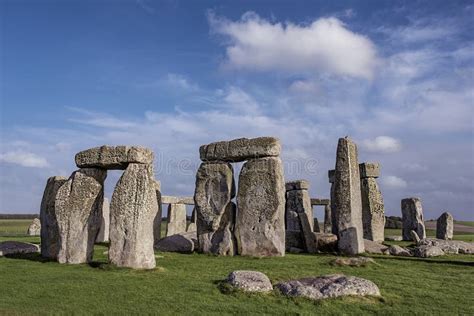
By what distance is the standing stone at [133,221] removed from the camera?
39.5 ft

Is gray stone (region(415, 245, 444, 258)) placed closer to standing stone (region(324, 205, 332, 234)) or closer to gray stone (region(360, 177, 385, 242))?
gray stone (region(360, 177, 385, 242))

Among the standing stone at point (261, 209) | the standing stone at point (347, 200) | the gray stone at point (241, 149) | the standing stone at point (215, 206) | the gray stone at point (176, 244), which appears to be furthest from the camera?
the gray stone at point (176, 244)

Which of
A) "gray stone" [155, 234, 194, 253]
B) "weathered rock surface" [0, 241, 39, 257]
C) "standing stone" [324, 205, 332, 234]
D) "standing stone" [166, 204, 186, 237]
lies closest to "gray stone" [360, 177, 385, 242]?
"standing stone" [324, 205, 332, 234]

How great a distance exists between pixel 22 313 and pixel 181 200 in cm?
1993

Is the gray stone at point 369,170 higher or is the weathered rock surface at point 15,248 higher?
the gray stone at point 369,170

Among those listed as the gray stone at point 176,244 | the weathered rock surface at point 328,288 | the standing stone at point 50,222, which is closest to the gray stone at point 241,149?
the gray stone at point 176,244

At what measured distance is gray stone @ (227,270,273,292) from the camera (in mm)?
9039

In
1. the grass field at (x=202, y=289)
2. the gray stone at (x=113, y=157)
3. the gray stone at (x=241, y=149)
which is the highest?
the gray stone at (x=241, y=149)

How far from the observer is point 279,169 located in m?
16.1

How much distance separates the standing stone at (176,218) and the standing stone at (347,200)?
12075 mm

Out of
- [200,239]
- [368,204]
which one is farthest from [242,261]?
[368,204]

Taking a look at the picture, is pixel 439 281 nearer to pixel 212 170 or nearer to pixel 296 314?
pixel 296 314

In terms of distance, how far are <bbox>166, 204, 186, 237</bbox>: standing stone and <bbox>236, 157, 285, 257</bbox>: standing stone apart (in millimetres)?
11449

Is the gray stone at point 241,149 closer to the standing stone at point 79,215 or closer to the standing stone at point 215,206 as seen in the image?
the standing stone at point 215,206
